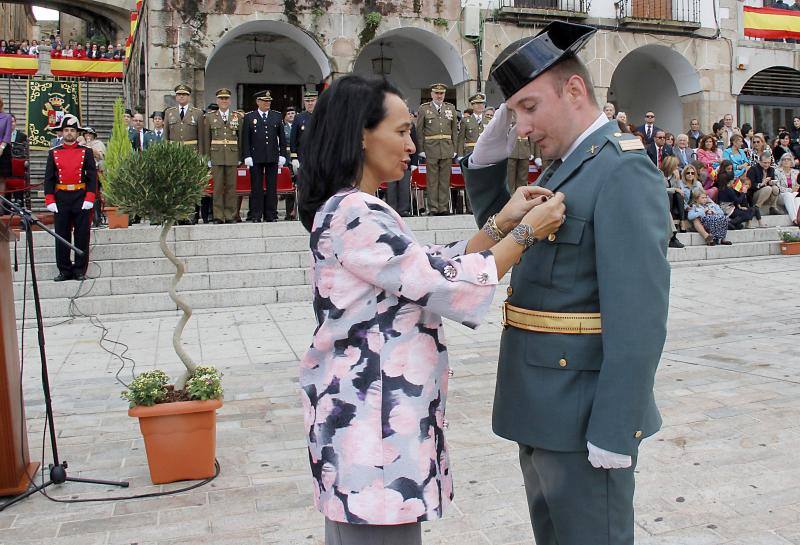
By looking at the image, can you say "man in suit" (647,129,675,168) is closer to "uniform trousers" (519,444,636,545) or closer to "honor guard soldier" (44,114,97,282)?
"honor guard soldier" (44,114,97,282)

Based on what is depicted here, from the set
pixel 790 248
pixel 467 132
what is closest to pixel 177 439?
pixel 467 132

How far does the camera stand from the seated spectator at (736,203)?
13633mm

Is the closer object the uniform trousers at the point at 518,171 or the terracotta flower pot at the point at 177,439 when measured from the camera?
the terracotta flower pot at the point at 177,439

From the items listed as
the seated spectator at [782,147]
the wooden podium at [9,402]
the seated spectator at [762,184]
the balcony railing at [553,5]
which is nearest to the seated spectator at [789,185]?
the seated spectator at [762,184]

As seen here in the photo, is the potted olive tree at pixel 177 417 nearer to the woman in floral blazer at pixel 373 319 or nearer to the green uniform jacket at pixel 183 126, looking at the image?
the woman in floral blazer at pixel 373 319

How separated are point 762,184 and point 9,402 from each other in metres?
13.8

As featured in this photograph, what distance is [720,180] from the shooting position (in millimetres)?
13500

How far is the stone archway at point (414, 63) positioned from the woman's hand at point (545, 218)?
15864mm

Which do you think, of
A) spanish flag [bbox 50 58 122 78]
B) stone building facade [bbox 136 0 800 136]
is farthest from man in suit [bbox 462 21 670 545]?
spanish flag [bbox 50 58 122 78]

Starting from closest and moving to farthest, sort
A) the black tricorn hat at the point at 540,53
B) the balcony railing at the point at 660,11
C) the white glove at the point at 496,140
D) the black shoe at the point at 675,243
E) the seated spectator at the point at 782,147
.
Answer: the black tricorn hat at the point at 540,53 < the white glove at the point at 496,140 < the black shoe at the point at 675,243 < the seated spectator at the point at 782,147 < the balcony railing at the point at 660,11

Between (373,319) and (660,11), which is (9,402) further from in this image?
(660,11)

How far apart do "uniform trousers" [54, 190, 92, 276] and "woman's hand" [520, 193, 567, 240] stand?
344 inches

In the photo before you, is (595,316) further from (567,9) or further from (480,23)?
(567,9)

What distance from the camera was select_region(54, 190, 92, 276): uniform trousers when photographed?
963 cm
